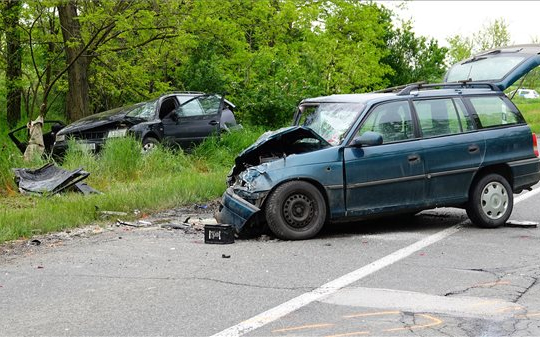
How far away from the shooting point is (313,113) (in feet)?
32.4

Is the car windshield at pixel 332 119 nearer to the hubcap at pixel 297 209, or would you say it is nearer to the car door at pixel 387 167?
the car door at pixel 387 167

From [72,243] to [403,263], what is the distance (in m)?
3.89

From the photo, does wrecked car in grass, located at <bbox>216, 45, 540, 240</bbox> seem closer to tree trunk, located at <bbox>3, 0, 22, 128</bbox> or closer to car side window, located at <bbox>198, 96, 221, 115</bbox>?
car side window, located at <bbox>198, 96, 221, 115</bbox>

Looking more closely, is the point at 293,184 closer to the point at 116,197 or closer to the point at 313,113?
the point at 313,113

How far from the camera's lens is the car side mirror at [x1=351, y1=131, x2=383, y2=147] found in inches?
340

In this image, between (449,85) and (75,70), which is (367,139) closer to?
(449,85)

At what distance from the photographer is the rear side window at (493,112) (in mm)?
9625

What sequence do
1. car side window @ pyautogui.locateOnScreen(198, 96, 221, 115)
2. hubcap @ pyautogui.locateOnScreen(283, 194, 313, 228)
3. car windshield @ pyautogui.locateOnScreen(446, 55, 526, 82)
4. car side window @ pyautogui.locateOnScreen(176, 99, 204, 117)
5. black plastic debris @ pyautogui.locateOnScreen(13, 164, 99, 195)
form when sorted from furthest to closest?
car side window @ pyautogui.locateOnScreen(198, 96, 221, 115) → car side window @ pyautogui.locateOnScreen(176, 99, 204, 117) → car windshield @ pyautogui.locateOnScreen(446, 55, 526, 82) → black plastic debris @ pyautogui.locateOnScreen(13, 164, 99, 195) → hubcap @ pyautogui.locateOnScreen(283, 194, 313, 228)

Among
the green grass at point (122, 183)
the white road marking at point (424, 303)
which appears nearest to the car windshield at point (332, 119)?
the green grass at point (122, 183)

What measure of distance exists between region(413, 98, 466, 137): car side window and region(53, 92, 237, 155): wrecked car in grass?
7.65 metres

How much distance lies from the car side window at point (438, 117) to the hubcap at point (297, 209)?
5.92 feet

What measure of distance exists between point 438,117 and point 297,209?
2.28m

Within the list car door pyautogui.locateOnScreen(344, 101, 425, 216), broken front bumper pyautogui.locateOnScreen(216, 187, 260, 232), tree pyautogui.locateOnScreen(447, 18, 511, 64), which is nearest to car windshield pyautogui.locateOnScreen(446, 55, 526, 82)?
car door pyautogui.locateOnScreen(344, 101, 425, 216)

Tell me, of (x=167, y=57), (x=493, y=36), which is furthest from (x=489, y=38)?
(x=167, y=57)
